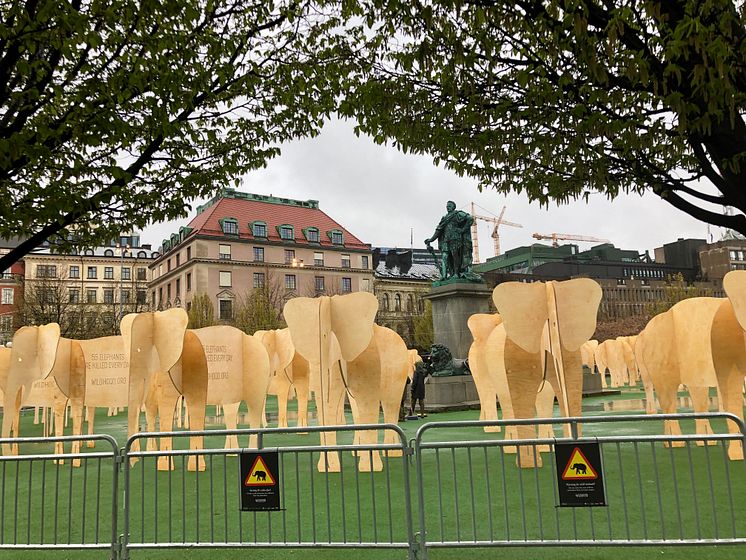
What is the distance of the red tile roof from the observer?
66125 mm

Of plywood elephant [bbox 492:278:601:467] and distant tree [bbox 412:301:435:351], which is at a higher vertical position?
distant tree [bbox 412:301:435:351]

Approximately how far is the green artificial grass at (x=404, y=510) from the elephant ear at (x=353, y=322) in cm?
173

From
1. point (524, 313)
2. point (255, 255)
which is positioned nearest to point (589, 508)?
point (524, 313)

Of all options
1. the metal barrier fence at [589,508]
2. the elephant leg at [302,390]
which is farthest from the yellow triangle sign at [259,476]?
the elephant leg at [302,390]

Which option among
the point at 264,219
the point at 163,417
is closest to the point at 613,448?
the point at 163,417

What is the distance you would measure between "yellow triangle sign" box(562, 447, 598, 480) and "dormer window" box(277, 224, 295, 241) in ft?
218

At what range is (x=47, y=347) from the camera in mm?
10289

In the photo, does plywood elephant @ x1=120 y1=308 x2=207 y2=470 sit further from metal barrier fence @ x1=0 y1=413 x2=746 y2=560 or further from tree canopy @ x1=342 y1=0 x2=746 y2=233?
tree canopy @ x1=342 y1=0 x2=746 y2=233

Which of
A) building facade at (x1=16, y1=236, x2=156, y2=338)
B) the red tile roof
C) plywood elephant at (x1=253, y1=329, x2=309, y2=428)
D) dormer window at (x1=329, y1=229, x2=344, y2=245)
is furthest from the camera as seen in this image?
dormer window at (x1=329, y1=229, x2=344, y2=245)

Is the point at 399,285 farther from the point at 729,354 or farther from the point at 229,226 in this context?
the point at 729,354

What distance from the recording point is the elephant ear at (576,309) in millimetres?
8102

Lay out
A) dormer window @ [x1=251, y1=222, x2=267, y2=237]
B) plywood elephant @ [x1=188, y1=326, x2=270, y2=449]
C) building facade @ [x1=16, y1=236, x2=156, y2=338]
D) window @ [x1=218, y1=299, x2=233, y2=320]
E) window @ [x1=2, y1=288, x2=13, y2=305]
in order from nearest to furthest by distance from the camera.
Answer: plywood elephant @ [x1=188, y1=326, x2=270, y2=449] < building facade @ [x1=16, y1=236, x2=156, y2=338] < window @ [x1=218, y1=299, x2=233, y2=320] < window @ [x1=2, y1=288, x2=13, y2=305] < dormer window @ [x1=251, y1=222, x2=267, y2=237]

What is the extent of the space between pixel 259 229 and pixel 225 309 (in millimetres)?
9920

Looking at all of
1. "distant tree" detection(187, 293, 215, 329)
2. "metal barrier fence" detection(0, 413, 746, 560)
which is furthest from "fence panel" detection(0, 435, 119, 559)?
"distant tree" detection(187, 293, 215, 329)
